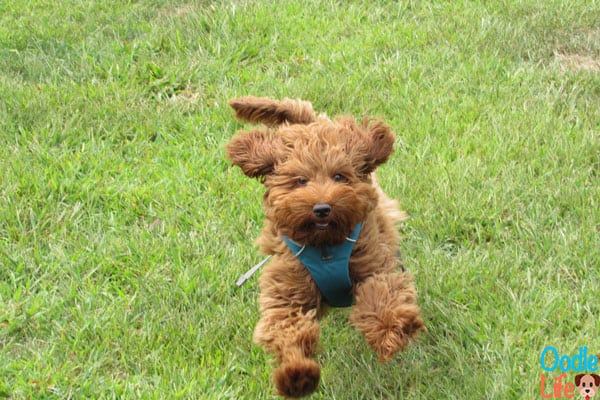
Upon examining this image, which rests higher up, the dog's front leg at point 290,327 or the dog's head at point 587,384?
the dog's front leg at point 290,327

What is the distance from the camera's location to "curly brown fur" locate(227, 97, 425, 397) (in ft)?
12.9

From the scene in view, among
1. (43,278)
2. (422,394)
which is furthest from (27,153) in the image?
(422,394)

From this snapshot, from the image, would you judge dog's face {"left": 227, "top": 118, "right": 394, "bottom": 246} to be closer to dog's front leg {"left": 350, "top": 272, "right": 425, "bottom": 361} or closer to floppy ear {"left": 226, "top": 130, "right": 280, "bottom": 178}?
floppy ear {"left": 226, "top": 130, "right": 280, "bottom": 178}

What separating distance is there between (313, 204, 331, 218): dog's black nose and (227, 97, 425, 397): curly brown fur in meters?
0.02

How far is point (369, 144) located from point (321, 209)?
54cm

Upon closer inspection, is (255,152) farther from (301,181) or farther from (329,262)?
(329,262)

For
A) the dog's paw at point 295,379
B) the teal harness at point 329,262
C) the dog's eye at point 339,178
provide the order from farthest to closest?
the teal harness at point 329,262
the dog's eye at point 339,178
the dog's paw at point 295,379

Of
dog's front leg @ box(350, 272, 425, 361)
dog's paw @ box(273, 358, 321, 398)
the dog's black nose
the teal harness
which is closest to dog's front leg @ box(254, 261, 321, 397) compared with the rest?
dog's paw @ box(273, 358, 321, 398)

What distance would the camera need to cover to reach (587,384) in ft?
13.8

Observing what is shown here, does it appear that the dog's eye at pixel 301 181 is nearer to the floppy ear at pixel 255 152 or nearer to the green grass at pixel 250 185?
the floppy ear at pixel 255 152

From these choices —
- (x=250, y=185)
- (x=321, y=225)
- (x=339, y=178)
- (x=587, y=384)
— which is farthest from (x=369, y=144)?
(x=250, y=185)

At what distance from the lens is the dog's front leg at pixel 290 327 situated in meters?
3.69

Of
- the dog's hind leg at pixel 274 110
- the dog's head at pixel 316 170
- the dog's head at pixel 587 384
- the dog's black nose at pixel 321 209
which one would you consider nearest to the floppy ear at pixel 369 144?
the dog's head at pixel 316 170

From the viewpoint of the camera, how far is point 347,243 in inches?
169
